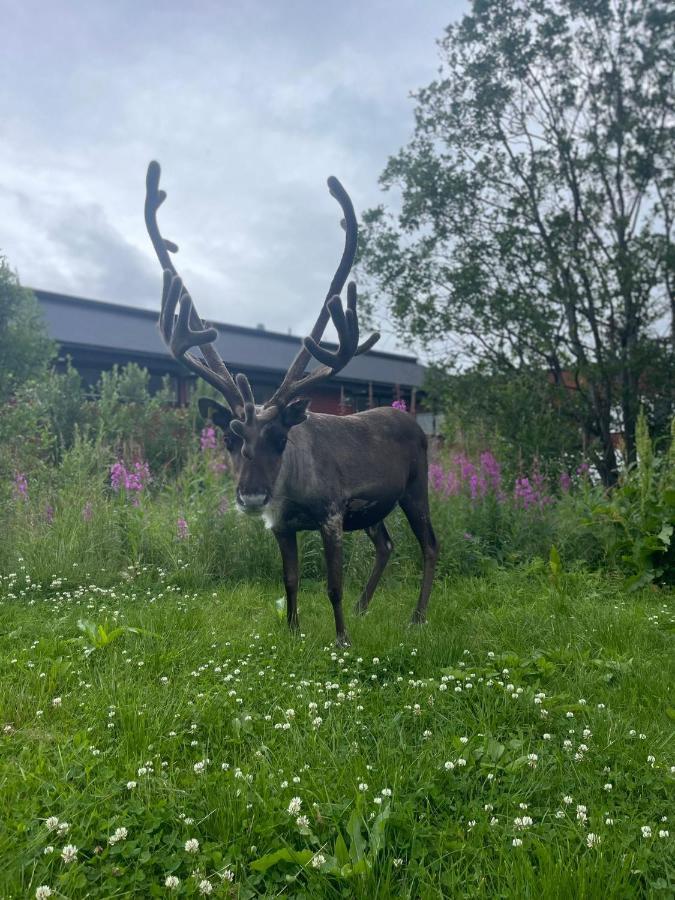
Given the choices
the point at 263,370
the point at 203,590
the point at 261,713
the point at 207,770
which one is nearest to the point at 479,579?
the point at 203,590

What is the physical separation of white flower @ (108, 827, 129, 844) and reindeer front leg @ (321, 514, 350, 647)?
2107 millimetres

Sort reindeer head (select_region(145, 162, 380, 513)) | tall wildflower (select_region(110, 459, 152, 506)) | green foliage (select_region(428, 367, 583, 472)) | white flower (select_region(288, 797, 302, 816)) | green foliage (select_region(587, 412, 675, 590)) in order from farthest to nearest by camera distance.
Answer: green foliage (select_region(428, 367, 583, 472))
tall wildflower (select_region(110, 459, 152, 506))
green foliage (select_region(587, 412, 675, 590))
reindeer head (select_region(145, 162, 380, 513))
white flower (select_region(288, 797, 302, 816))

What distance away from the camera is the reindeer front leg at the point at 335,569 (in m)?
4.11

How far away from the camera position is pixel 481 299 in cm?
1123

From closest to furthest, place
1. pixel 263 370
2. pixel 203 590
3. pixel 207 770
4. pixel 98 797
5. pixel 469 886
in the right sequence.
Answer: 1. pixel 469 886
2. pixel 98 797
3. pixel 207 770
4. pixel 203 590
5. pixel 263 370

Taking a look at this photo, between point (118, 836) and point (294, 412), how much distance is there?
Result: 247 centimetres

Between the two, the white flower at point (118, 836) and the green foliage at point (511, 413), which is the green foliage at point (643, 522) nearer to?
the green foliage at point (511, 413)

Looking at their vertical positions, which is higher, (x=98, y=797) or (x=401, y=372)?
(x=401, y=372)

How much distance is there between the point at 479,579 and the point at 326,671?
274 cm

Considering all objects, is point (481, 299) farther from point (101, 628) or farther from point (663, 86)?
point (101, 628)

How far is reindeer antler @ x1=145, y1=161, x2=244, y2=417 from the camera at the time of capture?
4207 millimetres

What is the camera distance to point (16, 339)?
10.7 metres

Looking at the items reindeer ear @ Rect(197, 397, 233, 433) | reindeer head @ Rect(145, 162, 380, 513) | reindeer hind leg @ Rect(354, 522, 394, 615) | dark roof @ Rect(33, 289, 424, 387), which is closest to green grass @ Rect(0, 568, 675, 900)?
reindeer hind leg @ Rect(354, 522, 394, 615)

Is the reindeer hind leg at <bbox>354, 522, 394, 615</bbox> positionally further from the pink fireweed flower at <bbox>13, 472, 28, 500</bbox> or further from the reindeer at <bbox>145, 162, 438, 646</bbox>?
the pink fireweed flower at <bbox>13, 472, 28, 500</bbox>
